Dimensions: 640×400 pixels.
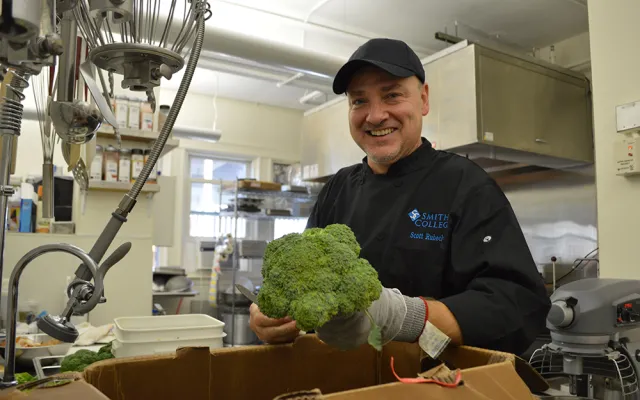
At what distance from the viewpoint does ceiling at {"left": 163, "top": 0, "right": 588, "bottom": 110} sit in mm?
3838

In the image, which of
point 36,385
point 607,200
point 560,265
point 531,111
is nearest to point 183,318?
point 36,385

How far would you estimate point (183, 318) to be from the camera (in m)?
1.58

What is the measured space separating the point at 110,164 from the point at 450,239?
265 centimetres

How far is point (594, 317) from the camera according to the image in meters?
1.62

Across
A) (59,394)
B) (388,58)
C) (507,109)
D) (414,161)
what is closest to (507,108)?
(507,109)

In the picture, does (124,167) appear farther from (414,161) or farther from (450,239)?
(450,239)

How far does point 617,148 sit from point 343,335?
2.05 meters

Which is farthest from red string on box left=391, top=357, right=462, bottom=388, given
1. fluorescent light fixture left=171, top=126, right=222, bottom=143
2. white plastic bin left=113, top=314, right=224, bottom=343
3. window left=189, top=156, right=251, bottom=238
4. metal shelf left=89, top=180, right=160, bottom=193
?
window left=189, top=156, right=251, bottom=238

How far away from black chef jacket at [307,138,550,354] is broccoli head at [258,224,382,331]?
0.34 m

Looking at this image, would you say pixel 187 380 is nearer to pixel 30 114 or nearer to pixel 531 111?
pixel 531 111

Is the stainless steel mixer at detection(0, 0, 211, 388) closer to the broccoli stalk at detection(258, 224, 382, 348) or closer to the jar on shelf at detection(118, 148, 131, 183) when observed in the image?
the broccoli stalk at detection(258, 224, 382, 348)

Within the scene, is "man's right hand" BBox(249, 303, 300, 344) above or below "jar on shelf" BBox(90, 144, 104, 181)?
below

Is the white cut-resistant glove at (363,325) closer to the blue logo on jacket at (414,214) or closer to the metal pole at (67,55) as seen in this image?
the blue logo on jacket at (414,214)

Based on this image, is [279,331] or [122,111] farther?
[122,111]
